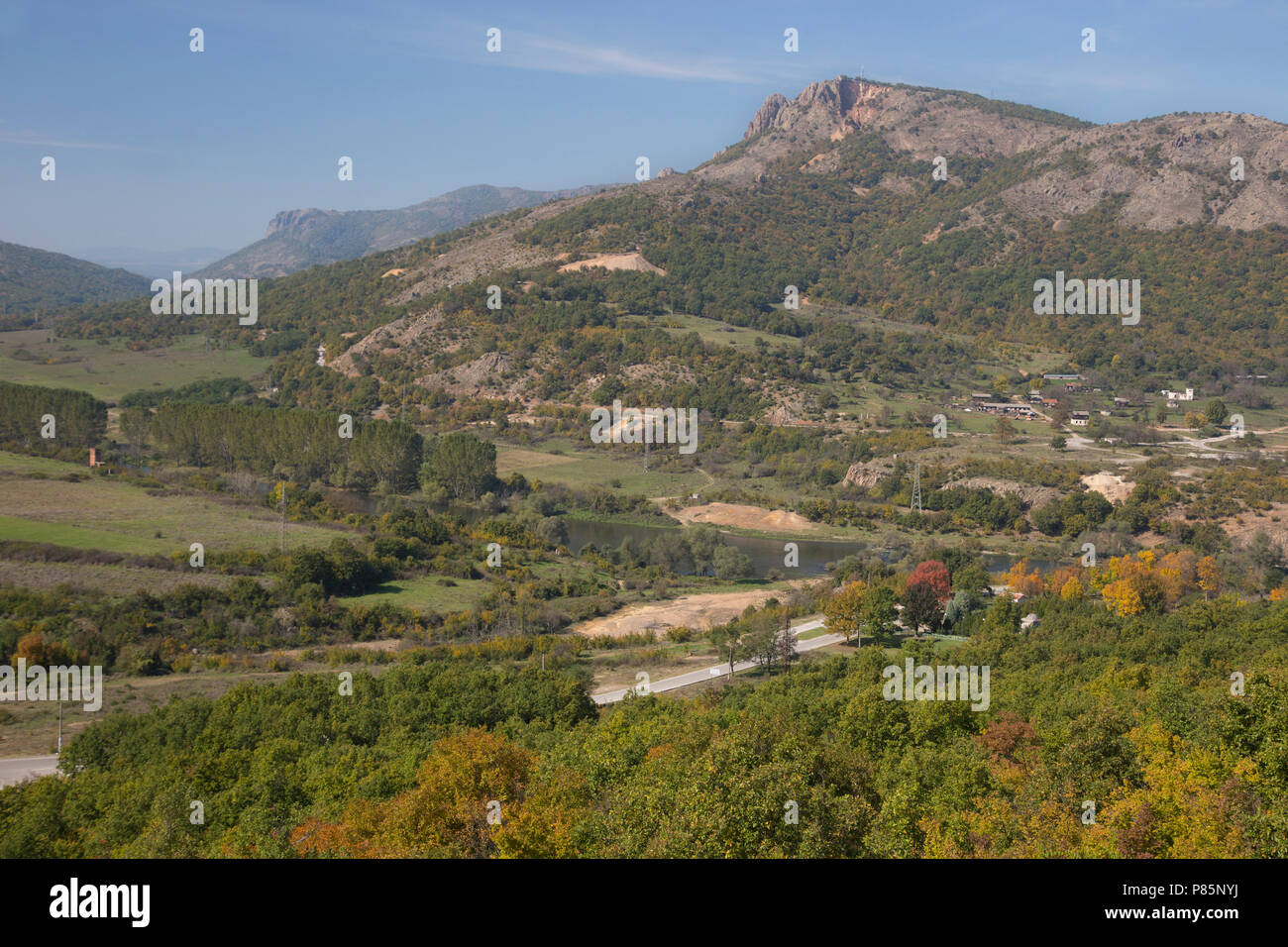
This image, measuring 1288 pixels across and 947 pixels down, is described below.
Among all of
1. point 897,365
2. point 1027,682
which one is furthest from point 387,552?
point 897,365

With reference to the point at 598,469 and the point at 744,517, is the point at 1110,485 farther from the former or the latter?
the point at 598,469

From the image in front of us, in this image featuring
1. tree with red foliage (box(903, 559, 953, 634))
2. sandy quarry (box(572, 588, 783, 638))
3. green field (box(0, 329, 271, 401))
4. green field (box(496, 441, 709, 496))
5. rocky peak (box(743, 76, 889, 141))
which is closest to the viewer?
tree with red foliage (box(903, 559, 953, 634))

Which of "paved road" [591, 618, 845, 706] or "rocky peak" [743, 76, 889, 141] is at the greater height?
"rocky peak" [743, 76, 889, 141]

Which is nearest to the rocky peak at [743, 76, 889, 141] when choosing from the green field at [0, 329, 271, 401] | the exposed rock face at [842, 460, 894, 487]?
the green field at [0, 329, 271, 401]

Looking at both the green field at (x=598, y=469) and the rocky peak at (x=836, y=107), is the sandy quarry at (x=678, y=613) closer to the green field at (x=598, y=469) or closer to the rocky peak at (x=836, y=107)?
the green field at (x=598, y=469)

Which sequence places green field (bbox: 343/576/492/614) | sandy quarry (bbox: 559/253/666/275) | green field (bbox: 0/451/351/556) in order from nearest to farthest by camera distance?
green field (bbox: 343/576/492/614), green field (bbox: 0/451/351/556), sandy quarry (bbox: 559/253/666/275)

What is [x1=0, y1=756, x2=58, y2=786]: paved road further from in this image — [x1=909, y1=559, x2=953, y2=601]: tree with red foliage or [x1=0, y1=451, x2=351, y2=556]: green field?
[x1=909, y1=559, x2=953, y2=601]: tree with red foliage
